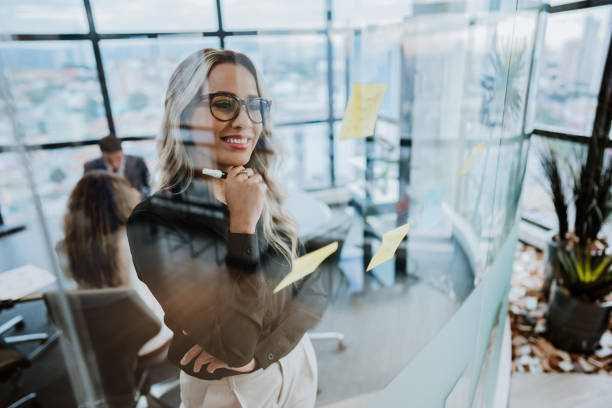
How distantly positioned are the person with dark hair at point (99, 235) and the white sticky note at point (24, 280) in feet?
0.08

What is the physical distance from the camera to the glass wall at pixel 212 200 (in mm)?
463

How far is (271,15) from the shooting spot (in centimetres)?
60

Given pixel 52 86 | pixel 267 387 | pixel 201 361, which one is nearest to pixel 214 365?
pixel 201 361

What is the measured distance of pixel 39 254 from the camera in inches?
19.0

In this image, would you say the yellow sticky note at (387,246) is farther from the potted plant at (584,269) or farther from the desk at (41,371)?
the potted plant at (584,269)

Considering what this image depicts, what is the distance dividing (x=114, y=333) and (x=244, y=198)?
0.29 meters

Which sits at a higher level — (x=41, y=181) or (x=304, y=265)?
(x=41, y=181)

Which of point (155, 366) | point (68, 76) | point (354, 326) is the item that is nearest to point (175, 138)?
point (68, 76)

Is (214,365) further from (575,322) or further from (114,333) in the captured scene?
(575,322)

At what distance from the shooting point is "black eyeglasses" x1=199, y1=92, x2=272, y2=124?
55 centimetres

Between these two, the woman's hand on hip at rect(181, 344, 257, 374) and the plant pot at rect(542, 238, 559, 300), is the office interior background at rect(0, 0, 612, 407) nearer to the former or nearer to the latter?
the woman's hand on hip at rect(181, 344, 257, 374)

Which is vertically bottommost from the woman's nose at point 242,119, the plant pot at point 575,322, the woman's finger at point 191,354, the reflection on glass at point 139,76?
the plant pot at point 575,322

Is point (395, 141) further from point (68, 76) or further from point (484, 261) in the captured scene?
point (68, 76)

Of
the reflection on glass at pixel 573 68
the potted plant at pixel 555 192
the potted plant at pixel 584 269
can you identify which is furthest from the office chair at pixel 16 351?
the reflection on glass at pixel 573 68
